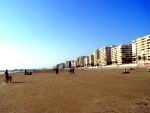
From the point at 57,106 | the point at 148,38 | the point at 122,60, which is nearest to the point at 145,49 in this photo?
the point at 148,38

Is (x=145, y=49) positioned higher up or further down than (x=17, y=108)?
higher up

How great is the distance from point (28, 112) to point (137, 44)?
18581 cm

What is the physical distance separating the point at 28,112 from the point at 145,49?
169 m

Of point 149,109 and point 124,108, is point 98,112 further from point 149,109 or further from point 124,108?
point 149,109

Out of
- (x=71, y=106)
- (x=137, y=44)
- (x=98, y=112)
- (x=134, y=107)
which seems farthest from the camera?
(x=137, y=44)

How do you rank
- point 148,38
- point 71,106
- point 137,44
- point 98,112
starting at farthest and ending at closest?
point 137,44
point 148,38
point 71,106
point 98,112

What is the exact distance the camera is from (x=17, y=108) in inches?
452

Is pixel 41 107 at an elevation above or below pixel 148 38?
below

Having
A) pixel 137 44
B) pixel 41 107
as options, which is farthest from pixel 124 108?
pixel 137 44

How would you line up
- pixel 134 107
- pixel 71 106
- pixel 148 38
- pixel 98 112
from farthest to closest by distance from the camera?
pixel 148 38, pixel 71 106, pixel 134 107, pixel 98 112

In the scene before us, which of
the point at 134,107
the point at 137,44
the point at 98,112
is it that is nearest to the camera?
the point at 98,112

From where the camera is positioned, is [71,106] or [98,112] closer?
[98,112]

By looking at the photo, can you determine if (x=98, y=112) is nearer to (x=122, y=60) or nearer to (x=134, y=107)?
(x=134, y=107)

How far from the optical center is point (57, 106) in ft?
37.9
